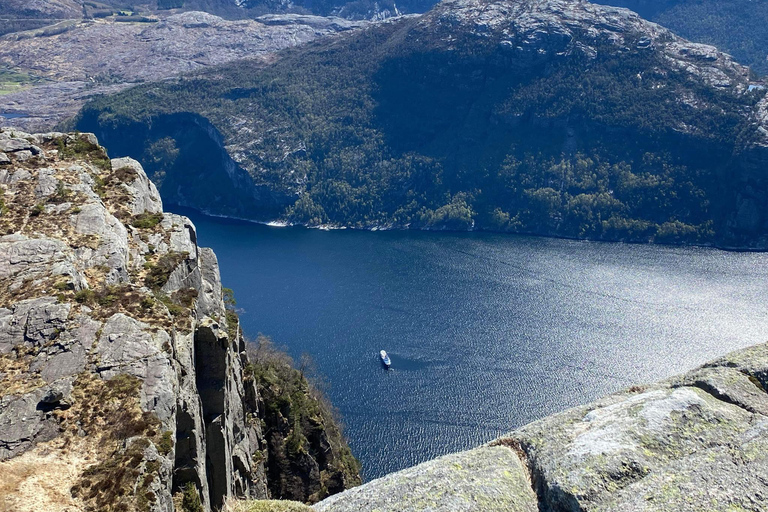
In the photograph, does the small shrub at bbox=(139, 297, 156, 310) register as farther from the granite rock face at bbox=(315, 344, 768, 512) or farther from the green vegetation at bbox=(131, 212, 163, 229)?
the granite rock face at bbox=(315, 344, 768, 512)

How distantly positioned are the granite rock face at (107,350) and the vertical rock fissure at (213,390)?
59 mm

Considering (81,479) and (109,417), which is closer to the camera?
(81,479)

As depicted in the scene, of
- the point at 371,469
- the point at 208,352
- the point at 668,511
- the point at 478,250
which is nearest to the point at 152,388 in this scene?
the point at 208,352

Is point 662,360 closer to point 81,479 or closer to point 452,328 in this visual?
point 452,328

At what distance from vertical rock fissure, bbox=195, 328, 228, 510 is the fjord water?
57404 mm

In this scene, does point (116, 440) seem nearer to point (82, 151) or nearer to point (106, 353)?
point (106, 353)

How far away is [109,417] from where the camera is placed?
822 inches

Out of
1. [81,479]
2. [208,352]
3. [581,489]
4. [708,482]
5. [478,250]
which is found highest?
[708,482]

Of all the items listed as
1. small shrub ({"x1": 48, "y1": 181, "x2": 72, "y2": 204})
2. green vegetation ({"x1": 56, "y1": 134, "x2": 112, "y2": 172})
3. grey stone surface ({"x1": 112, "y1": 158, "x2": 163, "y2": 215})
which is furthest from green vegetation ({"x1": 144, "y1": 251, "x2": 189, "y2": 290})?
green vegetation ({"x1": 56, "y1": 134, "x2": 112, "y2": 172})

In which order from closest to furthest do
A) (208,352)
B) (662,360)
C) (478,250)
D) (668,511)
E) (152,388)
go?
(668,511)
(152,388)
(208,352)
(662,360)
(478,250)

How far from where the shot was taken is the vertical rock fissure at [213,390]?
29375 mm

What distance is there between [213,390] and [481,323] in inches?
4080

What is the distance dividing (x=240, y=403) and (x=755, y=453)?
2940cm

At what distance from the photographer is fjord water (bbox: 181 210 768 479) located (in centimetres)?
9681
